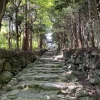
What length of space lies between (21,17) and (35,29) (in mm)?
5309

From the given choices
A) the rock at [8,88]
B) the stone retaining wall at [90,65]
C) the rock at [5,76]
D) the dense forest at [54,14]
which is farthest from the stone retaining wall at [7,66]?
the stone retaining wall at [90,65]

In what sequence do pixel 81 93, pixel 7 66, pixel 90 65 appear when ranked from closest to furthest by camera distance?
pixel 81 93 → pixel 90 65 → pixel 7 66

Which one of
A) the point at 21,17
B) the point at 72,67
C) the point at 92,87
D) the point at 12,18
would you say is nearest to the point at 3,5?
the point at 92,87

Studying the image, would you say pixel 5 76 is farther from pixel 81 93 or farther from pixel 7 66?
pixel 81 93

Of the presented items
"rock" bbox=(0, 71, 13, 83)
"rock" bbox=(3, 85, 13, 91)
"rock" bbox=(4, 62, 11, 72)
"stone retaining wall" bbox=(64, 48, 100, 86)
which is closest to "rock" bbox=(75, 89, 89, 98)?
"stone retaining wall" bbox=(64, 48, 100, 86)

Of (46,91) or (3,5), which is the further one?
(46,91)

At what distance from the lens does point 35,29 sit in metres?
18.2

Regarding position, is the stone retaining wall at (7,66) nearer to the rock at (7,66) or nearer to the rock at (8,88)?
the rock at (7,66)

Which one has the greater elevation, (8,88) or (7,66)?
(7,66)

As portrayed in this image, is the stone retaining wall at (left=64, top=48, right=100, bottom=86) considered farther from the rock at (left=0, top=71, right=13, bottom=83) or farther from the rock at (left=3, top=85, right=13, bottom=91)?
the rock at (left=0, top=71, right=13, bottom=83)

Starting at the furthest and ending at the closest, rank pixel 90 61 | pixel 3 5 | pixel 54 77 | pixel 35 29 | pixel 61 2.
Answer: pixel 35 29, pixel 61 2, pixel 54 77, pixel 90 61, pixel 3 5

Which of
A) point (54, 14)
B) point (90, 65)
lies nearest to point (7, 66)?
point (90, 65)

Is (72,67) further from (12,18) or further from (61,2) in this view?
(12,18)

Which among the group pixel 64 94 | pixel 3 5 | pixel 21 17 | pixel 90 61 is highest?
pixel 21 17
